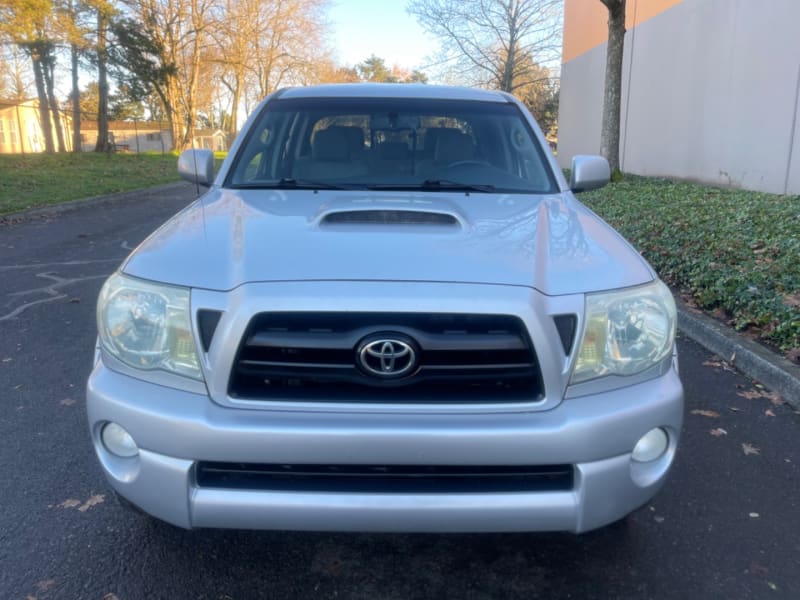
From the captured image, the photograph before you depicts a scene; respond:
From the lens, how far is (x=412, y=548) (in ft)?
8.30

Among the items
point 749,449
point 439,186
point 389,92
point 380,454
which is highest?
point 389,92

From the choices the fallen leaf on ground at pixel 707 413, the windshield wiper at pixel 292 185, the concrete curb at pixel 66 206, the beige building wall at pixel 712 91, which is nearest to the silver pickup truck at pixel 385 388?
the windshield wiper at pixel 292 185

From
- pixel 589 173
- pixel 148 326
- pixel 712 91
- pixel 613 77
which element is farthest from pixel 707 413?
pixel 712 91

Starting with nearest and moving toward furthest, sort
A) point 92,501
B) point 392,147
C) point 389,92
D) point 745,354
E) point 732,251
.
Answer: point 92,501, point 392,147, point 389,92, point 745,354, point 732,251

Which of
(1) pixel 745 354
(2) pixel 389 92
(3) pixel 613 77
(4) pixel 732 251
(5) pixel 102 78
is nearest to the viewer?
(2) pixel 389 92

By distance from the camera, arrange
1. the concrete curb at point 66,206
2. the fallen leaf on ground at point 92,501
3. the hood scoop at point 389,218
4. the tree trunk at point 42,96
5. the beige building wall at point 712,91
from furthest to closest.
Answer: the tree trunk at point 42,96 → the concrete curb at point 66,206 → the beige building wall at point 712,91 → the fallen leaf on ground at point 92,501 → the hood scoop at point 389,218

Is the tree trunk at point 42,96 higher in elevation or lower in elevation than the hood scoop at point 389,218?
higher

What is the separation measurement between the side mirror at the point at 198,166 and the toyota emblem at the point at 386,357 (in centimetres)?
200

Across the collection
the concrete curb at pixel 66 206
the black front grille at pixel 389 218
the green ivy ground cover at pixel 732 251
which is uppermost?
the black front grille at pixel 389 218

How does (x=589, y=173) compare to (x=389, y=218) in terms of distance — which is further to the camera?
(x=589, y=173)

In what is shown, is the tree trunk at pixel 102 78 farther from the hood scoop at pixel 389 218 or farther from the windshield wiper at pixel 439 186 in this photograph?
the hood scoop at pixel 389 218

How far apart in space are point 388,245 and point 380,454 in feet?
2.27

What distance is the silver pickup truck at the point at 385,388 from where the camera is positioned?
1921 mm

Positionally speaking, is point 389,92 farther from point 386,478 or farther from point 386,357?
point 386,478
